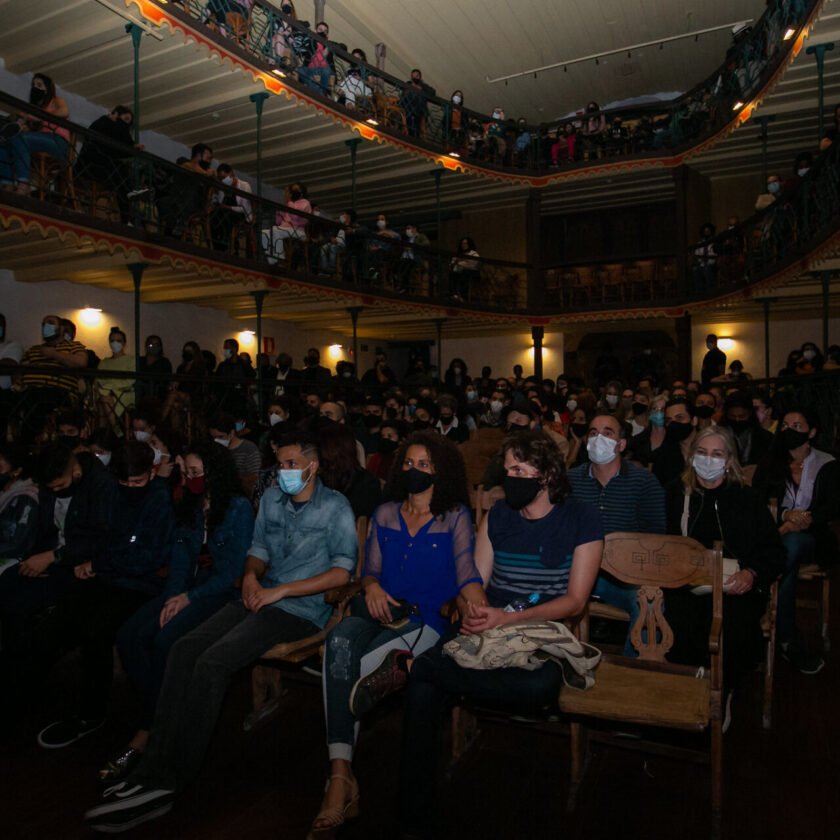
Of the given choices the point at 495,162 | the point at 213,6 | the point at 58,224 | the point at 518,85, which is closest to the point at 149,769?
the point at 58,224

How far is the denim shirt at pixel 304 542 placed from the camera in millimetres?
3855

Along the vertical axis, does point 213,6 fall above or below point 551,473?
above

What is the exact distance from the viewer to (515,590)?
11.3 ft

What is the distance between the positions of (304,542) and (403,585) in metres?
0.61

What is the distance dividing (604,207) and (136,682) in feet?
60.3

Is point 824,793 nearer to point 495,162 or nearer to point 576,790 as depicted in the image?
point 576,790

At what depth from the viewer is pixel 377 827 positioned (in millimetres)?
3156

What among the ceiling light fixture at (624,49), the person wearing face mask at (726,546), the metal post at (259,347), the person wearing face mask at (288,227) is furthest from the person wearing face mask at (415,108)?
the person wearing face mask at (726,546)

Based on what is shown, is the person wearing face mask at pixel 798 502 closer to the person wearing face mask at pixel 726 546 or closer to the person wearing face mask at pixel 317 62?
the person wearing face mask at pixel 726 546

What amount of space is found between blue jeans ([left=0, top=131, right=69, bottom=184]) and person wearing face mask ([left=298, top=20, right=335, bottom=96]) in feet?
18.4

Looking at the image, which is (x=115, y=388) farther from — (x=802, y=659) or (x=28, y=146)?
(x=802, y=659)

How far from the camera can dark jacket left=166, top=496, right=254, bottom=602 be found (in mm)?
4066

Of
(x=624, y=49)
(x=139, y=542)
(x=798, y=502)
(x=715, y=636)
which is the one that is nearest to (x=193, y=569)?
(x=139, y=542)

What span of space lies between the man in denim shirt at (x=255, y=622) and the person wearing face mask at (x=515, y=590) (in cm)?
81
